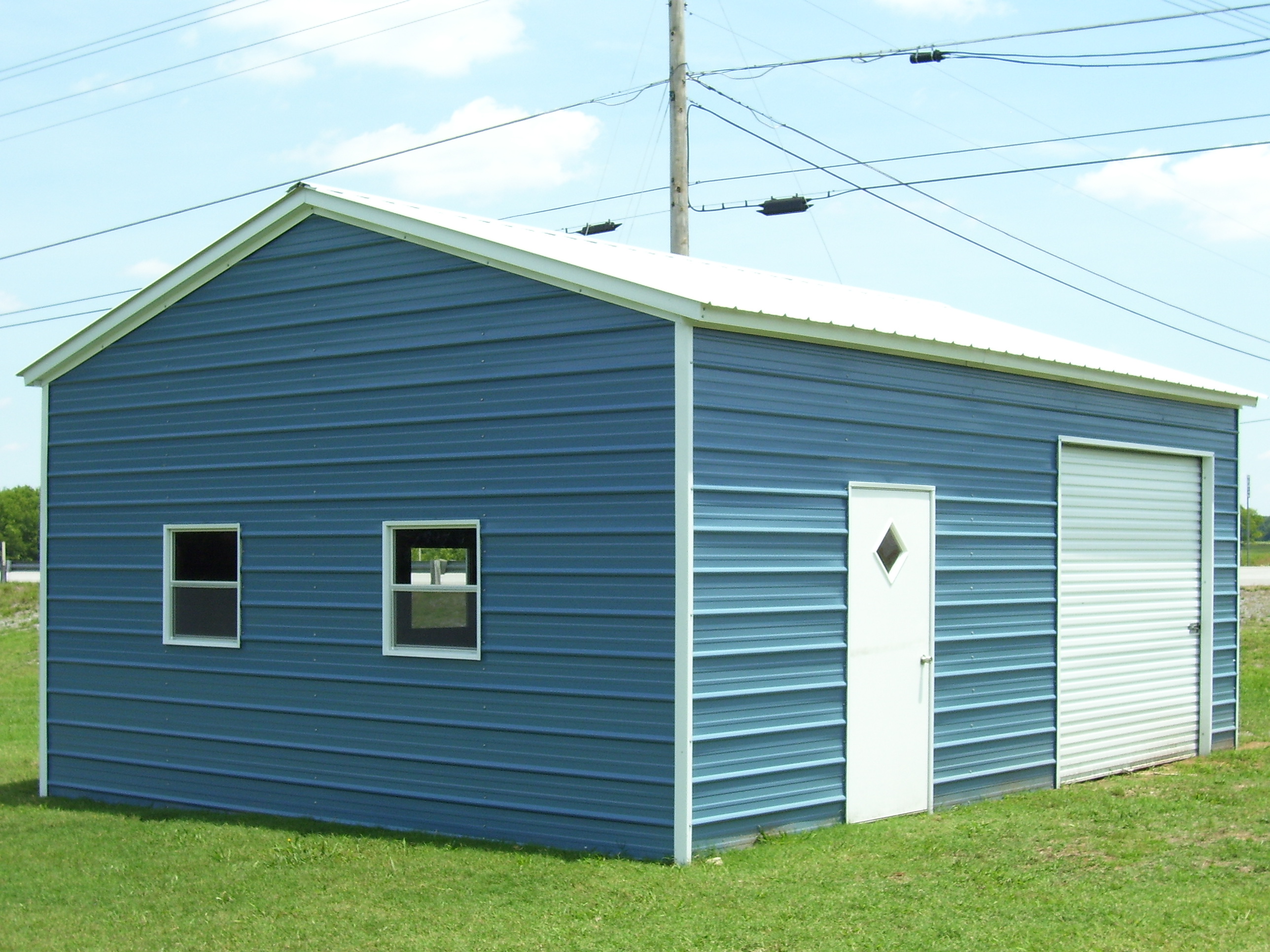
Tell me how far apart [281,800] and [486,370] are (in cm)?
381

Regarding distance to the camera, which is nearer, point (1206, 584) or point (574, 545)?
point (574, 545)

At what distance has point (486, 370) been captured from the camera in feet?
33.0

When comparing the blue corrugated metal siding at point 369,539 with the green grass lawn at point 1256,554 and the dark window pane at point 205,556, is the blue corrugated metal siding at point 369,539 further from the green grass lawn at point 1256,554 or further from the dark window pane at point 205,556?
the green grass lawn at point 1256,554

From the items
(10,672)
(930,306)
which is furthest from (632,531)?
(10,672)

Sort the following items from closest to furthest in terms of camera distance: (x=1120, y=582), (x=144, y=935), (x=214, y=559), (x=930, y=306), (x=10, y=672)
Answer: (x=144, y=935), (x=214, y=559), (x=1120, y=582), (x=930, y=306), (x=10, y=672)

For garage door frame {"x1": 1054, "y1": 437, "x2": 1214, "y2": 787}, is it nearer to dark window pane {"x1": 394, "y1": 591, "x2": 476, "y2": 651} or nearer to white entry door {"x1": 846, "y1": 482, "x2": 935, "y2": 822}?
white entry door {"x1": 846, "y1": 482, "x2": 935, "y2": 822}

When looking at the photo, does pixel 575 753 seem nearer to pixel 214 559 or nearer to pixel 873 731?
pixel 873 731

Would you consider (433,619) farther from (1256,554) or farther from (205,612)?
(1256,554)

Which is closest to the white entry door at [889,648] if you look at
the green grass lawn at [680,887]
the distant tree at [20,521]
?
the green grass lawn at [680,887]

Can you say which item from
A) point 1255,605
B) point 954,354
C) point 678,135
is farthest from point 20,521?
point 954,354

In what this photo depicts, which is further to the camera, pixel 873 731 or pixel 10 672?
pixel 10 672

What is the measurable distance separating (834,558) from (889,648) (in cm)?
94

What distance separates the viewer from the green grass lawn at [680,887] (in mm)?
7391

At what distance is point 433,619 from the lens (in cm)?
1055
